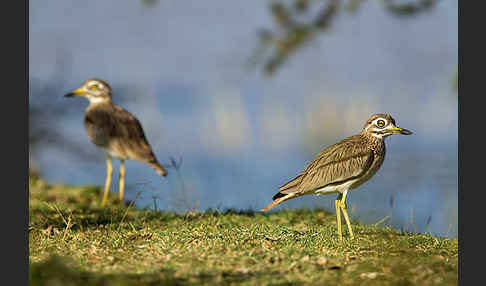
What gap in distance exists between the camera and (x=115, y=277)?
3781 mm

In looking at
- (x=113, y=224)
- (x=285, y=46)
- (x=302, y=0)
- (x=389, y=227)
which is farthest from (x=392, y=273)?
(x=302, y=0)

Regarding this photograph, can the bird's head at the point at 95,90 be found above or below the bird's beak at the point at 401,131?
above

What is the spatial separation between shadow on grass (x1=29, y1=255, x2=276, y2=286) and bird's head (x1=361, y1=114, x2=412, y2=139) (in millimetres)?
2568

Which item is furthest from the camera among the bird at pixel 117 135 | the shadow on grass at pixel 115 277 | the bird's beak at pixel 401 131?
the bird at pixel 117 135

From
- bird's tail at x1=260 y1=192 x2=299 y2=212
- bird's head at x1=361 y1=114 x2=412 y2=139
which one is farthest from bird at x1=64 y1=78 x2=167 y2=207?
bird's head at x1=361 y1=114 x2=412 y2=139

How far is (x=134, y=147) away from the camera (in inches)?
366

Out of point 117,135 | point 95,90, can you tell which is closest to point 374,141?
point 117,135

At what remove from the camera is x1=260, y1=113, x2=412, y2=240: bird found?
211 inches

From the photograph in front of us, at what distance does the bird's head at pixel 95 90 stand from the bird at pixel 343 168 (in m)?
6.03

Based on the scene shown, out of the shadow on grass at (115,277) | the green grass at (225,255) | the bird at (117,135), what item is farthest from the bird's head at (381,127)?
the bird at (117,135)

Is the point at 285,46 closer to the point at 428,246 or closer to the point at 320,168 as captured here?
the point at 320,168

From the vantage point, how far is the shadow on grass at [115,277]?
3.49m

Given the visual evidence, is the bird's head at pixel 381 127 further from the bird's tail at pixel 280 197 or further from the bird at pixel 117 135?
the bird at pixel 117 135

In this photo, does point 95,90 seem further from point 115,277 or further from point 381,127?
point 115,277
